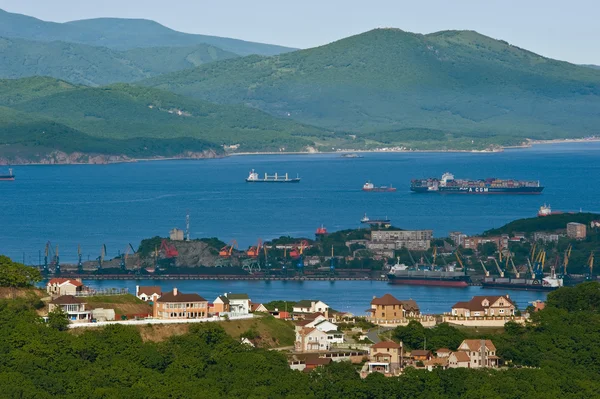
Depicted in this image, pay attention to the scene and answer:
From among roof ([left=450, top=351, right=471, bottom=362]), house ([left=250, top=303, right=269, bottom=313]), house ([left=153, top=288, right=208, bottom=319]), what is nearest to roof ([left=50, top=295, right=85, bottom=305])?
house ([left=153, top=288, right=208, bottom=319])

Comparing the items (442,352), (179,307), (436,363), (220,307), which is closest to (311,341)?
(442,352)

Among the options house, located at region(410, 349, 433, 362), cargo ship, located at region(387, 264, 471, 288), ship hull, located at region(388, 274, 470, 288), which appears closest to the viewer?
house, located at region(410, 349, 433, 362)

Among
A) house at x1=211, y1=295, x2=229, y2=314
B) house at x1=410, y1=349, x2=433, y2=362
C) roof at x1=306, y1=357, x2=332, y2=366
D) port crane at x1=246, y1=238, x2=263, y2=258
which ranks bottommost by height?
port crane at x1=246, y1=238, x2=263, y2=258

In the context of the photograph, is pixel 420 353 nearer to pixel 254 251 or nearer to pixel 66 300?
pixel 66 300

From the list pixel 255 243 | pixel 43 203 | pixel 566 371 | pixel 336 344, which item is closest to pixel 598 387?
pixel 566 371

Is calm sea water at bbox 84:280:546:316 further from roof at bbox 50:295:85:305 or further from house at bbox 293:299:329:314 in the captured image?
roof at bbox 50:295:85:305

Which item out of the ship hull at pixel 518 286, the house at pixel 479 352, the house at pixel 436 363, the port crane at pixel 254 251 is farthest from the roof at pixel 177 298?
the port crane at pixel 254 251
